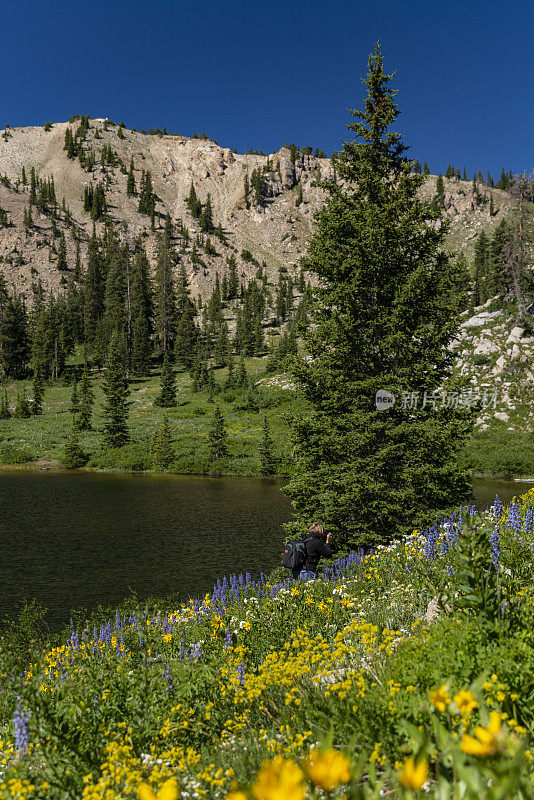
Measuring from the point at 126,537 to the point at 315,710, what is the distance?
20.4 m

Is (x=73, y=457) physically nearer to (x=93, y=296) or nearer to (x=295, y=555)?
(x=295, y=555)

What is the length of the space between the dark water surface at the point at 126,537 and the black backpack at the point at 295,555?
22.3ft

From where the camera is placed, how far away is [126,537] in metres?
21.7

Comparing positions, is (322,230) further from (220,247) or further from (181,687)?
(220,247)

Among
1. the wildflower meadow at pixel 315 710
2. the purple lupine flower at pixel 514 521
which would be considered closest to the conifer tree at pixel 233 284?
the purple lupine flower at pixel 514 521

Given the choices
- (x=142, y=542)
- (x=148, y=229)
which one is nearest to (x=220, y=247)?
(x=148, y=229)

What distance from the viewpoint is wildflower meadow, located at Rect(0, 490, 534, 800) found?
4.89 ft

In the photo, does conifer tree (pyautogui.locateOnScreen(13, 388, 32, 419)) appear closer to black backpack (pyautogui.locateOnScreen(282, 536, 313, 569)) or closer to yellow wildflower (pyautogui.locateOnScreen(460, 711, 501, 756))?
black backpack (pyautogui.locateOnScreen(282, 536, 313, 569))

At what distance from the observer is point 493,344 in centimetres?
5684

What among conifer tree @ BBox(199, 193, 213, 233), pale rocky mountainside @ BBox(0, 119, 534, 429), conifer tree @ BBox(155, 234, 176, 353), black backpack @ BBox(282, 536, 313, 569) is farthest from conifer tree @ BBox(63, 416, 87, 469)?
conifer tree @ BBox(199, 193, 213, 233)

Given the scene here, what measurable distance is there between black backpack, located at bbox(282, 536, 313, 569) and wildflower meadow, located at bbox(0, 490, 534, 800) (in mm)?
2544

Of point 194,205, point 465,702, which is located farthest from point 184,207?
point 465,702

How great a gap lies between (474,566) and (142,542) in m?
19.8

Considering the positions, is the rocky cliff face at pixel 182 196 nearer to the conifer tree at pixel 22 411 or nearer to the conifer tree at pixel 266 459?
the conifer tree at pixel 22 411
